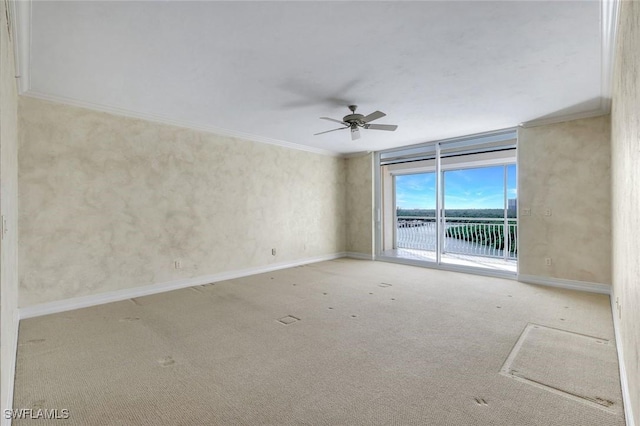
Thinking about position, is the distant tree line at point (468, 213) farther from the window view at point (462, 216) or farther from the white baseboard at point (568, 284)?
the white baseboard at point (568, 284)

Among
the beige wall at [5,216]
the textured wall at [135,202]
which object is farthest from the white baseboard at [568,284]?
the beige wall at [5,216]

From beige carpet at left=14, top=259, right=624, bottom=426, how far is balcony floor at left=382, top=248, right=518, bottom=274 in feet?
7.12

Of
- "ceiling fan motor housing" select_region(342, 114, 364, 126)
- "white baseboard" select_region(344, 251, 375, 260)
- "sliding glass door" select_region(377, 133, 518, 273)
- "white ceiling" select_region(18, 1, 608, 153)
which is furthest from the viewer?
"white baseboard" select_region(344, 251, 375, 260)

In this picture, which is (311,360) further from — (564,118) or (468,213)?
(468,213)

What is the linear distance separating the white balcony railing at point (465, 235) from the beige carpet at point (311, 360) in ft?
9.95

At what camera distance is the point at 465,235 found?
7715mm

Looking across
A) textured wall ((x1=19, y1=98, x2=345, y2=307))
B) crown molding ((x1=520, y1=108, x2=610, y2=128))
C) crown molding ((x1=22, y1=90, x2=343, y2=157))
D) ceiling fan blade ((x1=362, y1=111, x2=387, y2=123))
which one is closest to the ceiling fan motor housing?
ceiling fan blade ((x1=362, y1=111, x2=387, y2=123))

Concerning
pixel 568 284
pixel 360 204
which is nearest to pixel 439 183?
pixel 360 204

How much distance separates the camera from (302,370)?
2.30 m

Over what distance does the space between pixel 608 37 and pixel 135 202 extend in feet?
17.3

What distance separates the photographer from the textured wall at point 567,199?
4258mm

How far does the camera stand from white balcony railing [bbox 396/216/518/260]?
7.13 m

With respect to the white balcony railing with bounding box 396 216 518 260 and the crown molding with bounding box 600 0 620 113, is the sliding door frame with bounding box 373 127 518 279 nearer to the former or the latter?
the white balcony railing with bounding box 396 216 518 260

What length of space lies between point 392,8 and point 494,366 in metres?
2.71
